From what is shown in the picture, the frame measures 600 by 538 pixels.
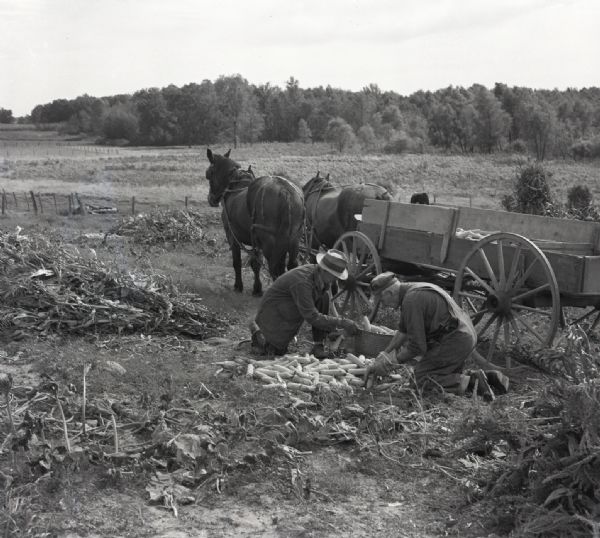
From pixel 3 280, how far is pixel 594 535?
820 cm

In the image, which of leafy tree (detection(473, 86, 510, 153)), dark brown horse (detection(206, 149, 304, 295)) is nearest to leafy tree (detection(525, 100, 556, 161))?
leafy tree (detection(473, 86, 510, 153))

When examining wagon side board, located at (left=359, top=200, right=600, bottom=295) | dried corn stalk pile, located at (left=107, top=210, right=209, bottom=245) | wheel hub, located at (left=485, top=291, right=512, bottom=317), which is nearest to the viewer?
wagon side board, located at (left=359, top=200, right=600, bottom=295)

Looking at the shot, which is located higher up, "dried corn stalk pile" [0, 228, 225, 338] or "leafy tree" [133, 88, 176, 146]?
"leafy tree" [133, 88, 176, 146]

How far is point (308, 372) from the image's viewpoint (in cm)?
738

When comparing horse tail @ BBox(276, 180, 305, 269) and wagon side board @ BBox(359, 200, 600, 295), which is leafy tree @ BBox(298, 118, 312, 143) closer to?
horse tail @ BBox(276, 180, 305, 269)

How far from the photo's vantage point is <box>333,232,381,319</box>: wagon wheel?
976cm

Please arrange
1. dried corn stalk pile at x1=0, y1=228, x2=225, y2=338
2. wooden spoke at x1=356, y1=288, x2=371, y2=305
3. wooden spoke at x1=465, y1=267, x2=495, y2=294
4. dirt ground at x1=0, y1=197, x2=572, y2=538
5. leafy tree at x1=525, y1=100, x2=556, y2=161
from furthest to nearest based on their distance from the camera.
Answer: leafy tree at x1=525, y1=100, x2=556, y2=161
wooden spoke at x1=356, y1=288, x2=371, y2=305
dried corn stalk pile at x1=0, y1=228, x2=225, y2=338
wooden spoke at x1=465, y1=267, x2=495, y2=294
dirt ground at x1=0, y1=197, x2=572, y2=538

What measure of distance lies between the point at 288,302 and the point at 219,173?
19.5 feet

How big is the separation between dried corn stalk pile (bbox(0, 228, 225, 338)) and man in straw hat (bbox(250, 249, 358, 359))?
5.38 feet

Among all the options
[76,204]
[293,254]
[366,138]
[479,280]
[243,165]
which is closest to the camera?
[479,280]

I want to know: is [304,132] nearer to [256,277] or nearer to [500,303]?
[256,277]

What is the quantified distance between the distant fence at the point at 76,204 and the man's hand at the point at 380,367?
18.6 m

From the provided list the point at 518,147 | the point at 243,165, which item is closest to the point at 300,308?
the point at 243,165

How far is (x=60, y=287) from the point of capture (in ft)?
31.2
